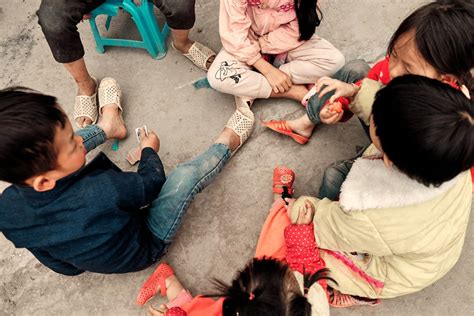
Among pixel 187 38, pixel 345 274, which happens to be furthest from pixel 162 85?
pixel 345 274

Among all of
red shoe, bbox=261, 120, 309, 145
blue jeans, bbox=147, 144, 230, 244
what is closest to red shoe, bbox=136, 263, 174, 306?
blue jeans, bbox=147, 144, 230, 244

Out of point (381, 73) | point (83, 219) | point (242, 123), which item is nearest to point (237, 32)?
point (242, 123)

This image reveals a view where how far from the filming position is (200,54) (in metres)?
1.83

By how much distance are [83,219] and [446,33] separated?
110 cm

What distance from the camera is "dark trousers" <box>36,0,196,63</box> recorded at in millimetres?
1587

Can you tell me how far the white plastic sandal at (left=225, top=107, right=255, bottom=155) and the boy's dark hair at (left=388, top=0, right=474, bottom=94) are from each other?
2.28 feet

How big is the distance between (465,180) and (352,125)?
60 centimetres

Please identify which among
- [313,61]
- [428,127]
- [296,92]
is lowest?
[296,92]

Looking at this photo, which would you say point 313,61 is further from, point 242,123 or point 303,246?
point 303,246

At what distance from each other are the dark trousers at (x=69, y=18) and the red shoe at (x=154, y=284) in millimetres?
900

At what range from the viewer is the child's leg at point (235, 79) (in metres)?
1.67

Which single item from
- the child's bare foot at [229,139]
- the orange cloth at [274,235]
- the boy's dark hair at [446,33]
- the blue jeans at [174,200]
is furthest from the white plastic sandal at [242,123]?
the boy's dark hair at [446,33]

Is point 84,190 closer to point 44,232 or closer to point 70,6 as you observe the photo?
point 44,232

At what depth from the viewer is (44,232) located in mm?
1154
